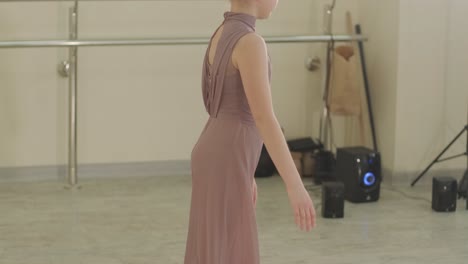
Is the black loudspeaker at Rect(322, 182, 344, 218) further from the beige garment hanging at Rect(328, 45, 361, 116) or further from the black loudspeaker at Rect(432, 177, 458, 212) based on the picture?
the beige garment hanging at Rect(328, 45, 361, 116)

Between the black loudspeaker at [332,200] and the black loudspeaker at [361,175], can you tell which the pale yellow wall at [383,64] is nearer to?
the black loudspeaker at [361,175]

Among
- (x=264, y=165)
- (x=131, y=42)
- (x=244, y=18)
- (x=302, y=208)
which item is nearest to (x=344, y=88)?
(x=264, y=165)

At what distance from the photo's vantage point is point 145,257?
3.98 m

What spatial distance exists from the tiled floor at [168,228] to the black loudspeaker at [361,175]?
7 centimetres

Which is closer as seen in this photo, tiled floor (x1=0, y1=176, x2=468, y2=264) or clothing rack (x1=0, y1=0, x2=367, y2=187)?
tiled floor (x1=0, y1=176, x2=468, y2=264)

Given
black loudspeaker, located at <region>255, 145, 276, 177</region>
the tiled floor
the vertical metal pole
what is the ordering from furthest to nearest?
1. black loudspeaker, located at <region>255, 145, 276, 177</region>
2. the vertical metal pole
3. the tiled floor

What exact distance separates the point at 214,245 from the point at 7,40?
3.34 meters

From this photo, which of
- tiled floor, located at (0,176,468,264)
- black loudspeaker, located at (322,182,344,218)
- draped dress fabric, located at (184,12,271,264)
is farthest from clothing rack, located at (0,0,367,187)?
draped dress fabric, located at (184,12,271,264)

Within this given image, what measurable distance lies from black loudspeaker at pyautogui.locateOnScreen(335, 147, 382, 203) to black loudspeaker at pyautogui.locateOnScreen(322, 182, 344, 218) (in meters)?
0.36

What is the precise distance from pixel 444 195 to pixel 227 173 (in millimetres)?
2760

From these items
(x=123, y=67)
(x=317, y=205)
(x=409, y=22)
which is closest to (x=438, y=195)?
(x=317, y=205)

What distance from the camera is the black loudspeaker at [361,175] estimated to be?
5.06 m

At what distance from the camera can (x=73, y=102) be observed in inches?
211

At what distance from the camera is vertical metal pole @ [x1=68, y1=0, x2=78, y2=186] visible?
5.32 metres
